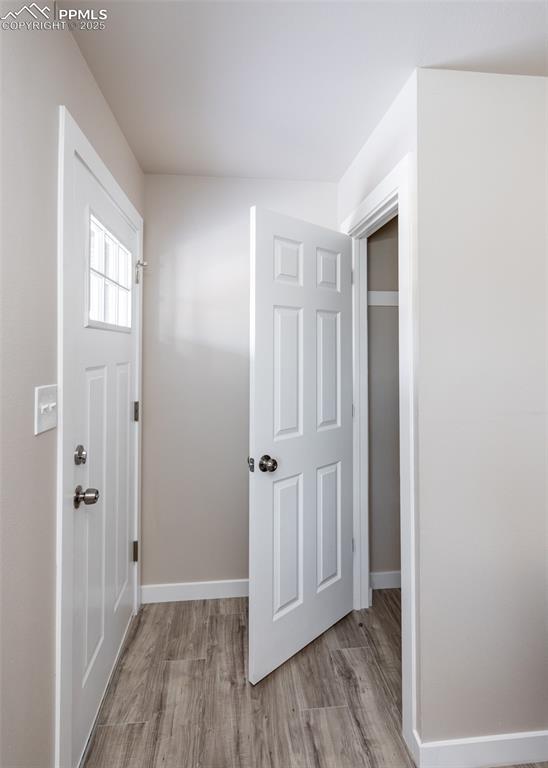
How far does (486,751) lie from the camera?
1.55 m

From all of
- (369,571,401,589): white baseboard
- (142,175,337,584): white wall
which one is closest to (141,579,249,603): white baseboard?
(142,175,337,584): white wall

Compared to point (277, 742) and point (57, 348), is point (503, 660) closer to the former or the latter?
point (277, 742)

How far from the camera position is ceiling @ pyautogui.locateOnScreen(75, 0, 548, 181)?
4.28 feet

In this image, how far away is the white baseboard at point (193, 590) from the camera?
2.53 meters

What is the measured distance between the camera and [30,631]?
→ 1113 mm

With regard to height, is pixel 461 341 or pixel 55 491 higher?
pixel 461 341

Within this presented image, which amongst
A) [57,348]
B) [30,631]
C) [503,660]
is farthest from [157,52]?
[503,660]

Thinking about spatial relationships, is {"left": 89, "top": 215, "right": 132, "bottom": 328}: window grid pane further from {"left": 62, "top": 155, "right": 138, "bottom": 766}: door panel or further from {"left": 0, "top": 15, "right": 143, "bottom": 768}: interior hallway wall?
{"left": 0, "top": 15, "right": 143, "bottom": 768}: interior hallway wall

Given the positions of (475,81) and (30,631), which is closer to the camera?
(30,631)

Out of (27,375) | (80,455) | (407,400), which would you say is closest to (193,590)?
(80,455)

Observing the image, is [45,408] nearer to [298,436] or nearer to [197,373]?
[298,436]

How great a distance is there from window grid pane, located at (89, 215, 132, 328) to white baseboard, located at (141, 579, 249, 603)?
1459mm

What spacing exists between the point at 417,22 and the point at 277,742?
2.37 m
